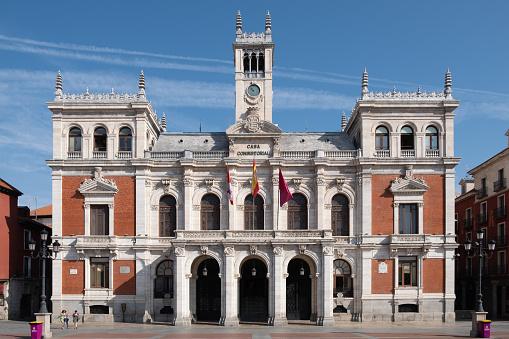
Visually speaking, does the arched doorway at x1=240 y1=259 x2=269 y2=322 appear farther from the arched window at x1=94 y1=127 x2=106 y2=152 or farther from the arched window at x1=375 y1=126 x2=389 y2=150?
the arched window at x1=94 y1=127 x2=106 y2=152

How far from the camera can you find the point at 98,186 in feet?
174

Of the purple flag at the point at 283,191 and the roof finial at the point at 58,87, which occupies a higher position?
the roof finial at the point at 58,87

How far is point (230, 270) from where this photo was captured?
49281 millimetres

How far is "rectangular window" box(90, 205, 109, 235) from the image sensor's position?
174ft

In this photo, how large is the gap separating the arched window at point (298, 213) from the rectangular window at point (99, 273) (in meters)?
17.2

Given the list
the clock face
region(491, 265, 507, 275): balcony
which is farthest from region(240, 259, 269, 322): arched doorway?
region(491, 265, 507, 275): balcony

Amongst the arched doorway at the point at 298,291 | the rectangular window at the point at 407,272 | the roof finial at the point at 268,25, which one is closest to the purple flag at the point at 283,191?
the arched doorway at the point at 298,291

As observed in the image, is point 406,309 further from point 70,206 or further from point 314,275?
point 70,206

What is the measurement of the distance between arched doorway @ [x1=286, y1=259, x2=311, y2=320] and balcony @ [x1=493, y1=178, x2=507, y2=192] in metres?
23.2

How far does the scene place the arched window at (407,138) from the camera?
53.8 metres

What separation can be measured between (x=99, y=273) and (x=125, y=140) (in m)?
12.5

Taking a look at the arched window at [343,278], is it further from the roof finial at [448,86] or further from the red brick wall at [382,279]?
the roof finial at [448,86]

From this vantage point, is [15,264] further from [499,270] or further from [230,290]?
[499,270]

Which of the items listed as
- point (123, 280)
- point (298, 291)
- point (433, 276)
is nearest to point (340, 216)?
point (298, 291)
